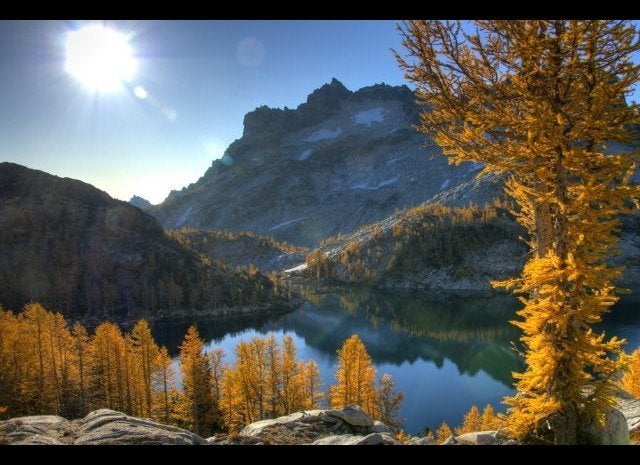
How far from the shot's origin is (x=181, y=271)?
445ft

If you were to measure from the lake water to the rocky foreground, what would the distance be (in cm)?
3420

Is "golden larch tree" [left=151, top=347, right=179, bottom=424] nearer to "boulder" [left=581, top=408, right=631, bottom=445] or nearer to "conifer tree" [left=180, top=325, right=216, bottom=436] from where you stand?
"conifer tree" [left=180, top=325, right=216, bottom=436]

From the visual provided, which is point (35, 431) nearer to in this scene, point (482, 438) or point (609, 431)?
point (482, 438)

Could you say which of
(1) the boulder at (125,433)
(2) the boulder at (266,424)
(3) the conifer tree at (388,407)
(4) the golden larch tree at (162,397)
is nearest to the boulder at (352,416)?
(2) the boulder at (266,424)

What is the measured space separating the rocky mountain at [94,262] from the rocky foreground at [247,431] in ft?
351

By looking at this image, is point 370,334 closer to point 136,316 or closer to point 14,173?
point 136,316

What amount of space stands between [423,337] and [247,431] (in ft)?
276

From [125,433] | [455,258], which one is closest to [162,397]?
[125,433]

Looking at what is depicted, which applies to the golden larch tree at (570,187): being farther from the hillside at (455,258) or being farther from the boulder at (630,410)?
the hillside at (455,258)

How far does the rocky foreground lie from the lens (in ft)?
38.0

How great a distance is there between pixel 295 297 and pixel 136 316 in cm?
5519

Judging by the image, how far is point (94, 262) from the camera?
4852 inches
